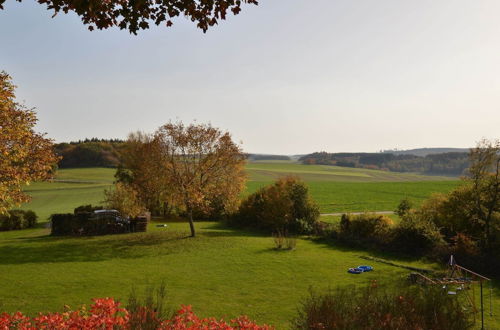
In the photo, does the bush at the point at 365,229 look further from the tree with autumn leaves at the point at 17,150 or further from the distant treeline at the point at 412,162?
the distant treeline at the point at 412,162

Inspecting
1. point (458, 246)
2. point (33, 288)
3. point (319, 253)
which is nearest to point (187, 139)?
point (319, 253)

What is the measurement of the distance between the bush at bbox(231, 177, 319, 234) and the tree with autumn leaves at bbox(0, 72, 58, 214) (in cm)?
2119

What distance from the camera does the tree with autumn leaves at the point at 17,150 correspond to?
672 inches

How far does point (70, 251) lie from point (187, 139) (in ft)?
37.6

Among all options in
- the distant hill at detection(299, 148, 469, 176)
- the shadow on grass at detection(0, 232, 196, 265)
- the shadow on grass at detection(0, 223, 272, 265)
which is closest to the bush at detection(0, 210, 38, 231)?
the shadow on grass at detection(0, 223, 272, 265)

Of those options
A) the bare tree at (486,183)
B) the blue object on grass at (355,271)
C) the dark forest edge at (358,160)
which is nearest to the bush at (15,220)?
the blue object on grass at (355,271)

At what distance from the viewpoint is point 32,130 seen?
62.6 feet

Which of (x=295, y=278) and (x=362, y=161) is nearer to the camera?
(x=295, y=278)

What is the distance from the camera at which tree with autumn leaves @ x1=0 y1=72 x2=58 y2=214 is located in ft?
56.0

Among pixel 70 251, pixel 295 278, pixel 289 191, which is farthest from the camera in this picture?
pixel 289 191

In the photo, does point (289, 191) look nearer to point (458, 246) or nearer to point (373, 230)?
point (373, 230)

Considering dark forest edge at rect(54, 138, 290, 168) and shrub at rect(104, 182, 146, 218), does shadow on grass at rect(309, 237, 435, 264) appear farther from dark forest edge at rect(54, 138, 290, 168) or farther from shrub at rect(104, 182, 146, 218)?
dark forest edge at rect(54, 138, 290, 168)

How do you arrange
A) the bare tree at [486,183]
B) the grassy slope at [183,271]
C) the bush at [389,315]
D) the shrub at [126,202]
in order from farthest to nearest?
the shrub at [126,202] < the bare tree at [486,183] < the grassy slope at [183,271] < the bush at [389,315]

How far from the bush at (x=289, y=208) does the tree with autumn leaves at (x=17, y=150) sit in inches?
834
